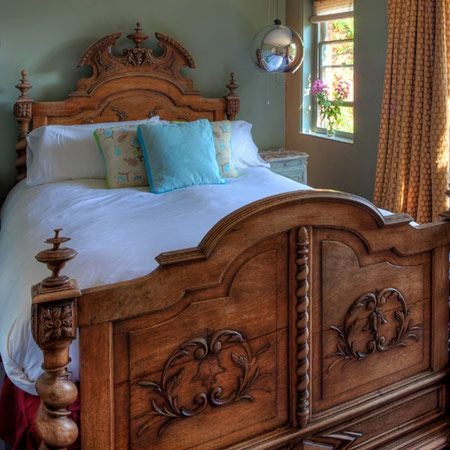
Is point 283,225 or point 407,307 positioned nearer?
A: point 283,225

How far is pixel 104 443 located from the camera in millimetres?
1393

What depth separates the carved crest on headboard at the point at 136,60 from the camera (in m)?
3.47

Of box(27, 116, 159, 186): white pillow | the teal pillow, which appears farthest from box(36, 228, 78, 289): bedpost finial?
box(27, 116, 159, 186): white pillow

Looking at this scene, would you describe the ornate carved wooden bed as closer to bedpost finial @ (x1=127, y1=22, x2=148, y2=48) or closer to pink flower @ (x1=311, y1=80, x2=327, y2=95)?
bedpost finial @ (x1=127, y1=22, x2=148, y2=48)

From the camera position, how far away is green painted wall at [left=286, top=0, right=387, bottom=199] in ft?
13.3

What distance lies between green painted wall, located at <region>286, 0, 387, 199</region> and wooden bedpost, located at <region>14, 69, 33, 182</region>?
2340 mm

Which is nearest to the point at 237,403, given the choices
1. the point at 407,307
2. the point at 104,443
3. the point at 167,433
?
the point at 167,433

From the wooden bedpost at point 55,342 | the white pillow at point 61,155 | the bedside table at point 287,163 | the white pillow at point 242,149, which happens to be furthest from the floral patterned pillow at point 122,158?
the wooden bedpost at point 55,342

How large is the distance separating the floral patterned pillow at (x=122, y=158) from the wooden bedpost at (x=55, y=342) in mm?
1800

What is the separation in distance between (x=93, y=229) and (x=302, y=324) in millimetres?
985

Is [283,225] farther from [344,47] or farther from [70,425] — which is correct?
[344,47]

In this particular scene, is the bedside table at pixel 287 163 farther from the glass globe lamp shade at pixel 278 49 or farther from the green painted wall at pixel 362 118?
the glass globe lamp shade at pixel 278 49

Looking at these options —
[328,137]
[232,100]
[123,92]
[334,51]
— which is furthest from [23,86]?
[334,51]

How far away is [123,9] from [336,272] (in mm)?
2590
